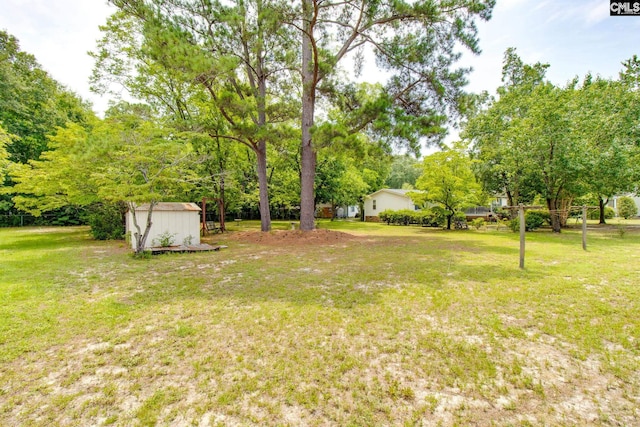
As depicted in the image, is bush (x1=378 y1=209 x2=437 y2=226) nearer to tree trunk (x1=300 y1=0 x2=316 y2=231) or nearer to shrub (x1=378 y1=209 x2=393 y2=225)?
shrub (x1=378 y1=209 x2=393 y2=225)

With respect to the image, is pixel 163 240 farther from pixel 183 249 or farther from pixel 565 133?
pixel 565 133

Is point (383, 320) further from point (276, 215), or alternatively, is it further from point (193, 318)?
point (276, 215)

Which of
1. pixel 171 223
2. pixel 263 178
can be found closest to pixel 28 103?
pixel 263 178

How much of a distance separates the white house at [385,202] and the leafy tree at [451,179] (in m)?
7.43

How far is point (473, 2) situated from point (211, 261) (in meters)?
10.7

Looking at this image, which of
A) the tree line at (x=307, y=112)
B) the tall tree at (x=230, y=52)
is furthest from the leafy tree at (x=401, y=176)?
the tall tree at (x=230, y=52)

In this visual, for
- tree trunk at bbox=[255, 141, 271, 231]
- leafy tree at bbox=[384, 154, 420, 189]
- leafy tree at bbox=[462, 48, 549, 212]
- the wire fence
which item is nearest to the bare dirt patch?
tree trunk at bbox=[255, 141, 271, 231]

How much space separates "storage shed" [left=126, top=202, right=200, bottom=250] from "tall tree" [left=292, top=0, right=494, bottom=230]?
5.34 meters

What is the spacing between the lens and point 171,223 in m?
9.73

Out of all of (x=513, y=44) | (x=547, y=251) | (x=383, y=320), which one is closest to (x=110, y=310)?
(x=383, y=320)

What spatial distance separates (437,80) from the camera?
34.2 feet

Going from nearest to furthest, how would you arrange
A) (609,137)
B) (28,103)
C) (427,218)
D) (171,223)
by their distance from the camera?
(171,223) → (609,137) → (427,218) → (28,103)

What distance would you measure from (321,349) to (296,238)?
28.5ft

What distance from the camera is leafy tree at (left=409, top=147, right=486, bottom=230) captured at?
1625 centimetres
